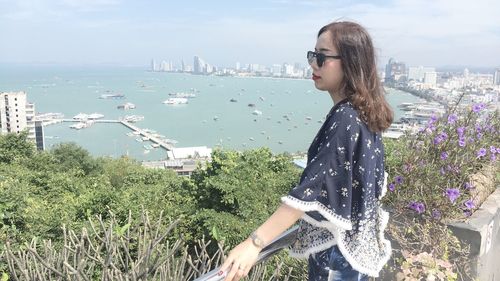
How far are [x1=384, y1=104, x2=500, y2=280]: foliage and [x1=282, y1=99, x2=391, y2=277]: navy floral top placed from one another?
2.02ft

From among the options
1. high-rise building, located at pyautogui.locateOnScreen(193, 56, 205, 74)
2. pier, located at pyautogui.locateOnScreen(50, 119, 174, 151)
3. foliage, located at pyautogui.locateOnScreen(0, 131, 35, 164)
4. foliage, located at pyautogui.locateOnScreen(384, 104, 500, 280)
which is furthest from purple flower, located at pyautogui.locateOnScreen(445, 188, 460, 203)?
high-rise building, located at pyautogui.locateOnScreen(193, 56, 205, 74)

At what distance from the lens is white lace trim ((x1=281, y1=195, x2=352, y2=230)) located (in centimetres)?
90

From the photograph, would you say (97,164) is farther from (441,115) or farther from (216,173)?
(441,115)

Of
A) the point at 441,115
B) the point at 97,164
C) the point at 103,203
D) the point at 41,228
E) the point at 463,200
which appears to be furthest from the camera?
the point at 97,164

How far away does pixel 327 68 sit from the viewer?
1.00 metres

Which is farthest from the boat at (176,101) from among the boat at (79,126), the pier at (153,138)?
the boat at (79,126)

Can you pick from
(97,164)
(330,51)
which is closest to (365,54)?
(330,51)

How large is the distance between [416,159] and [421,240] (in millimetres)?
441

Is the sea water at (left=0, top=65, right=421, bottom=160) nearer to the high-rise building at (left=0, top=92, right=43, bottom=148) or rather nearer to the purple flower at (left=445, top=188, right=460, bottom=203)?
the high-rise building at (left=0, top=92, right=43, bottom=148)

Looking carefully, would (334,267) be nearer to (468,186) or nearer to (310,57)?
(310,57)

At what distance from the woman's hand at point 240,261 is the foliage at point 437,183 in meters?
0.86

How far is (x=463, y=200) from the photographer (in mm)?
1714

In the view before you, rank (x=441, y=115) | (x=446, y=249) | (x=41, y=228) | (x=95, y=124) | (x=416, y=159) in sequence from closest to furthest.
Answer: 1. (x=446, y=249)
2. (x=416, y=159)
3. (x=441, y=115)
4. (x=41, y=228)
5. (x=95, y=124)

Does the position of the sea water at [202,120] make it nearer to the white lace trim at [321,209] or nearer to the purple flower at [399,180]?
the purple flower at [399,180]
